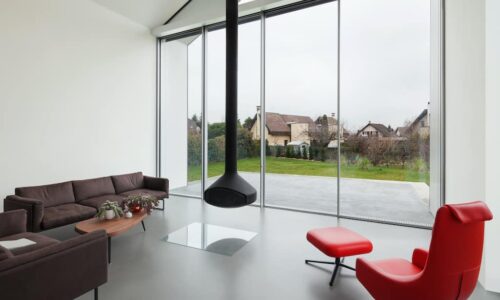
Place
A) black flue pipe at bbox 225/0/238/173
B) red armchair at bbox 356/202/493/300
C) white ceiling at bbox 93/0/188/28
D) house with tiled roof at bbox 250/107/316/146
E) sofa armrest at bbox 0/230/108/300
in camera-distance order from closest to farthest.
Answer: red armchair at bbox 356/202/493/300, sofa armrest at bbox 0/230/108/300, black flue pipe at bbox 225/0/238/173, house with tiled roof at bbox 250/107/316/146, white ceiling at bbox 93/0/188/28

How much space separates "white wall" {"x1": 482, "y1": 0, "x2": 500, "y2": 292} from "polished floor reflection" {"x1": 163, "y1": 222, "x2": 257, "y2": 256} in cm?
262

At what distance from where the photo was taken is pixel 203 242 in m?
3.56

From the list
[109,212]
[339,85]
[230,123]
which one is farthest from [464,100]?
[109,212]

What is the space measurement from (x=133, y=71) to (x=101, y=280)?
489 centimetres

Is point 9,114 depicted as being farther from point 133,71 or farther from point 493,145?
point 493,145

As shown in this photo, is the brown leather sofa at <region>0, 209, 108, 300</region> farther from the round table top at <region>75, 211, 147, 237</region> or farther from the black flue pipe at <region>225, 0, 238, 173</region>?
the black flue pipe at <region>225, 0, 238, 173</region>

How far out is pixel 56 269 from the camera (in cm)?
188

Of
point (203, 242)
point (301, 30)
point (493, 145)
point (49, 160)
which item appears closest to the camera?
point (493, 145)

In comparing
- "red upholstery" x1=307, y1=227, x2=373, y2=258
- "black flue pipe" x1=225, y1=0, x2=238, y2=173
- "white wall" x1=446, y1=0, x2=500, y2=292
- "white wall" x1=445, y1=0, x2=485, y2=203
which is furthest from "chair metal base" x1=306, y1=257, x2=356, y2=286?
"black flue pipe" x1=225, y1=0, x2=238, y2=173

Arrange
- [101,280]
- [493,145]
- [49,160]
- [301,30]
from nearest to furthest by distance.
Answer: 1. [101,280]
2. [493,145]
3. [49,160]
4. [301,30]

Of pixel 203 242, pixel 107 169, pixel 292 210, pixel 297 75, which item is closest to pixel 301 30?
pixel 297 75

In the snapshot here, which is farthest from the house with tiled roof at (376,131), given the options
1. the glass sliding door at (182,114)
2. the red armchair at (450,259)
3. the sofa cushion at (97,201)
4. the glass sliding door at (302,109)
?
the sofa cushion at (97,201)

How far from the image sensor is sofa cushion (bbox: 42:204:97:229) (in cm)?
342

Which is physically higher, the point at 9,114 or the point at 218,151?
the point at 9,114
